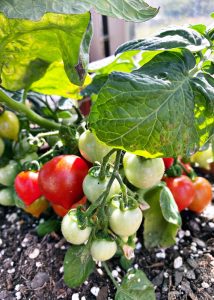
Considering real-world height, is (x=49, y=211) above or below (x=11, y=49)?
below

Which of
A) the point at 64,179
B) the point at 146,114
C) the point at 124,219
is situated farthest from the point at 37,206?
the point at 146,114

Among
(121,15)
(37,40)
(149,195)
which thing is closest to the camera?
(121,15)

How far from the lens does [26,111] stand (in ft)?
2.46

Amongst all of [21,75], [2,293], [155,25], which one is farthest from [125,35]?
[2,293]

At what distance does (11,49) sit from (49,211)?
1.20ft

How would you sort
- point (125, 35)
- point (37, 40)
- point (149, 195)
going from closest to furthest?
1. point (37, 40)
2. point (149, 195)
3. point (125, 35)

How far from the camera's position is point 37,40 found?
1.98 feet

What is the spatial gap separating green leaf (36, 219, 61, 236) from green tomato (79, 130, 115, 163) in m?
0.21

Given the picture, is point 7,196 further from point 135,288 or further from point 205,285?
point 205,285

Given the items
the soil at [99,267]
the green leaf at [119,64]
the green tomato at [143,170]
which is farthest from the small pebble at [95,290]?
the green leaf at [119,64]

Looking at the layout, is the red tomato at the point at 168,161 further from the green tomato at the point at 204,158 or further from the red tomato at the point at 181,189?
the green tomato at the point at 204,158

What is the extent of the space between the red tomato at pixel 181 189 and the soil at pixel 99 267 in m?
0.08

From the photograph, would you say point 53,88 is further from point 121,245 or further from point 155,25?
point 155,25

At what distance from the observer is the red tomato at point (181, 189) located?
2.45 ft
